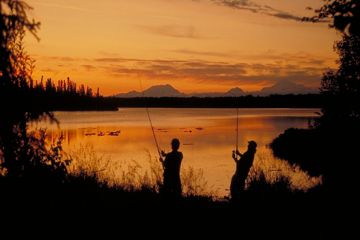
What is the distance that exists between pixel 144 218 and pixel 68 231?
1.87m

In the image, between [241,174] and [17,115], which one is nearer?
[17,115]

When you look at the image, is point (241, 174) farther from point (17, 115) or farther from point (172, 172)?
point (17, 115)

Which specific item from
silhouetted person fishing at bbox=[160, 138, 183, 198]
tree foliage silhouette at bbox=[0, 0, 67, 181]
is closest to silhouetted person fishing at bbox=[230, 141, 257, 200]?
silhouetted person fishing at bbox=[160, 138, 183, 198]

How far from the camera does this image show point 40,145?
11.7 metres

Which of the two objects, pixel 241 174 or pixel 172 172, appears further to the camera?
pixel 241 174

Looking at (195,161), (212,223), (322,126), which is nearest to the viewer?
(212,223)

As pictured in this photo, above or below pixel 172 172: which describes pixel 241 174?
below

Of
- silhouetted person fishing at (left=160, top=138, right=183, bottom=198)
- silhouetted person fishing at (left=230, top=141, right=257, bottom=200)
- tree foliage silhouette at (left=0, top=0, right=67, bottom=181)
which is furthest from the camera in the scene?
silhouetted person fishing at (left=230, top=141, right=257, bottom=200)

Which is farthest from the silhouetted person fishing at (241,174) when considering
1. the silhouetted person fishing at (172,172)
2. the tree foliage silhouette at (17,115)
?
the tree foliage silhouette at (17,115)

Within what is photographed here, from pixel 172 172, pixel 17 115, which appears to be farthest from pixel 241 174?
pixel 17 115

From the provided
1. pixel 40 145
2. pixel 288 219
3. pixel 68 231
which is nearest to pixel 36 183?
pixel 40 145

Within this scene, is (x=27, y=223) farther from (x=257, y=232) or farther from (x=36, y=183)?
(x=257, y=232)

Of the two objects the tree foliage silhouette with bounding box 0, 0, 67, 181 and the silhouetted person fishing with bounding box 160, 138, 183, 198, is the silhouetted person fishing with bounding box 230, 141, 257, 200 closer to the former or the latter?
the silhouetted person fishing with bounding box 160, 138, 183, 198

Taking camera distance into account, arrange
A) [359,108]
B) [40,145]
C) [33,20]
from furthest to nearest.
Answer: [359,108] → [40,145] → [33,20]
